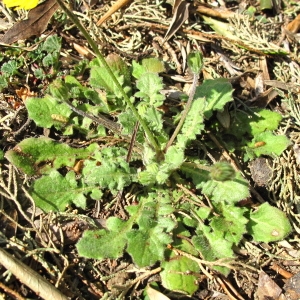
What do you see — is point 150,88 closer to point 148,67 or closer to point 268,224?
A: point 148,67

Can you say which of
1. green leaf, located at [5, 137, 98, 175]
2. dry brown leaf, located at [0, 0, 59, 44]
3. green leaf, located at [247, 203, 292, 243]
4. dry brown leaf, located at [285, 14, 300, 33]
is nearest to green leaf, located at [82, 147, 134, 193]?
green leaf, located at [5, 137, 98, 175]

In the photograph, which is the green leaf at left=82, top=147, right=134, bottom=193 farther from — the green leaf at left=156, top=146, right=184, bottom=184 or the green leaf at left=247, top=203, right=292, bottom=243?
the green leaf at left=247, top=203, right=292, bottom=243

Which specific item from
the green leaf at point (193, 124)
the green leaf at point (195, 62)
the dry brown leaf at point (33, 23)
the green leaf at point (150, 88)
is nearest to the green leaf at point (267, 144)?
the green leaf at point (193, 124)

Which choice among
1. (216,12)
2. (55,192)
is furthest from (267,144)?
(55,192)

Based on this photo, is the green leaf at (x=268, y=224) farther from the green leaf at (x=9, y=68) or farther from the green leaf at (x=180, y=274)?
the green leaf at (x=9, y=68)

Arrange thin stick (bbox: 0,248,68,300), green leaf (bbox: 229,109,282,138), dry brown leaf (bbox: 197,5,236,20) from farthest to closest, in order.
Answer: dry brown leaf (bbox: 197,5,236,20), green leaf (bbox: 229,109,282,138), thin stick (bbox: 0,248,68,300)

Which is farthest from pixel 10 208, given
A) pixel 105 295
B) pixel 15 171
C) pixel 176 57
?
pixel 176 57
